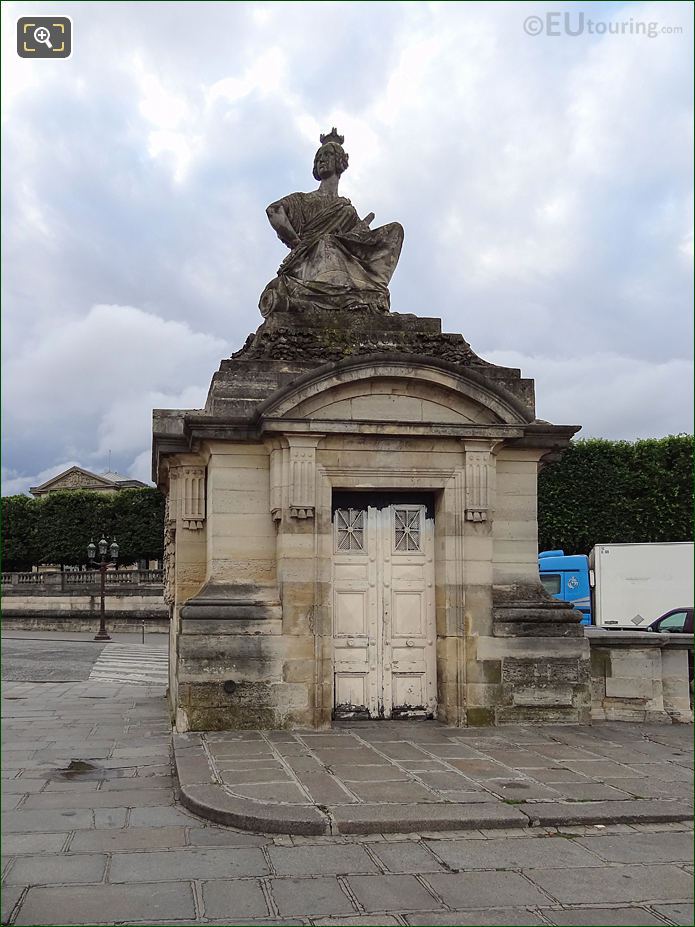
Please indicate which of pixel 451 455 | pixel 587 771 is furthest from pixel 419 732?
pixel 451 455

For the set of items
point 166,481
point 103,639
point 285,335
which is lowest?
point 103,639

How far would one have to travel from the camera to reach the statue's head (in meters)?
11.8

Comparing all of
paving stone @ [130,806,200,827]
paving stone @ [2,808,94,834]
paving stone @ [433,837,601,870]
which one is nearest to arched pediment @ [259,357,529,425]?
paving stone @ [130,806,200,827]

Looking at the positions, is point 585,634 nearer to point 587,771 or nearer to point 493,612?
point 493,612

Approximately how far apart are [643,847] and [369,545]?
4714 millimetres

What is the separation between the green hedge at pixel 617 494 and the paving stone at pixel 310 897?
25.4 metres

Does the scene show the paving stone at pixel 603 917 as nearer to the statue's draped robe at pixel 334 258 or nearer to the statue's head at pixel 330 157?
the statue's draped robe at pixel 334 258

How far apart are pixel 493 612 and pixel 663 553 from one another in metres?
16.9

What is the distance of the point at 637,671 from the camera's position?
31.6 ft

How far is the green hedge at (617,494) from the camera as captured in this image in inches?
1132

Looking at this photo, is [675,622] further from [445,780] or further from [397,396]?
[445,780]

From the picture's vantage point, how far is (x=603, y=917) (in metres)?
4.32

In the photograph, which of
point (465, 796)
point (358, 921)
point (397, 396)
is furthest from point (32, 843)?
point (397, 396)

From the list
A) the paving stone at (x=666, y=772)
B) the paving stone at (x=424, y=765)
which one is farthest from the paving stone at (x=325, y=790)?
the paving stone at (x=666, y=772)
